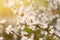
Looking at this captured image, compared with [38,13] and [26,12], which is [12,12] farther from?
[38,13]

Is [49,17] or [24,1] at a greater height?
[24,1]

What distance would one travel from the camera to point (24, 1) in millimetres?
1245

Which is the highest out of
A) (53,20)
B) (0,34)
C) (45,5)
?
(45,5)

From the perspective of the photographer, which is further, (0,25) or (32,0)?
(32,0)

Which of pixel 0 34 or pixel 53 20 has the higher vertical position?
pixel 53 20

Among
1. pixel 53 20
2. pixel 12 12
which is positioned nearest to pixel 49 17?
pixel 53 20

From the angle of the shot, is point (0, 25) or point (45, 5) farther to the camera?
point (45, 5)

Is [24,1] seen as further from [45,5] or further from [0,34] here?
[0,34]

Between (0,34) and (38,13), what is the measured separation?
36 cm

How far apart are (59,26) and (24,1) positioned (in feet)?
1.20

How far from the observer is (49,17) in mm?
1274

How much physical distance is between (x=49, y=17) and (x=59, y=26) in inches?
4.6

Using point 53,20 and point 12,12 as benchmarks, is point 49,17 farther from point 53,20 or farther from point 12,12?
point 12,12

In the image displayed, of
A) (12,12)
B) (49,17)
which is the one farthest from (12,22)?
(49,17)
